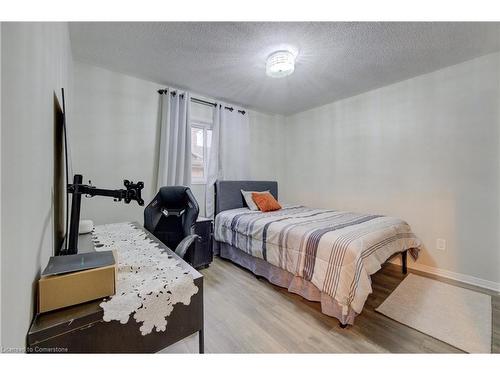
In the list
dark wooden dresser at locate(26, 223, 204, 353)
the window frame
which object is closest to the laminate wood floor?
dark wooden dresser at locate(26, 223, 204, 353)

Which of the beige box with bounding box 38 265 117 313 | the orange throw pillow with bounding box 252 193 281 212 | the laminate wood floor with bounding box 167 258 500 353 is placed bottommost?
the laminate wood floor with bounding box 167 258 500 353

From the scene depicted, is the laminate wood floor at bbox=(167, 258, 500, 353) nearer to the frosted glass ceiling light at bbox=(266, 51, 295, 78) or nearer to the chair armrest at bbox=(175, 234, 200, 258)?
the chair armrest at bbox=(175, 234, 200, 258)

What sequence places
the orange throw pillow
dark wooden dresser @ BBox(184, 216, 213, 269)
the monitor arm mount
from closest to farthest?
the monitor arm mount < dark wooden dresser @ BBox(184, 216, 213, 269) < the orange throw pillow

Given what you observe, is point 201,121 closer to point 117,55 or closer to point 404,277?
point 117,55

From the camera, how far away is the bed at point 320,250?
164cm

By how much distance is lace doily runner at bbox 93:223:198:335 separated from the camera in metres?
0.80

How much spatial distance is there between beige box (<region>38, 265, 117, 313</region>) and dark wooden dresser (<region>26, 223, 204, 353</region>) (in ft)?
0.08

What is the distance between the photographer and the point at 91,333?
729mm

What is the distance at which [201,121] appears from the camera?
3.38 meters

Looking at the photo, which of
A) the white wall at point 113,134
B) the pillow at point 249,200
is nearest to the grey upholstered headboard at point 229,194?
the pillow at point 249,200

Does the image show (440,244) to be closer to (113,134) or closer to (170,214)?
(170,214)

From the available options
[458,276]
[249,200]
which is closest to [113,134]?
[249,200]

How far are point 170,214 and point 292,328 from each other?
1422 millimetres
